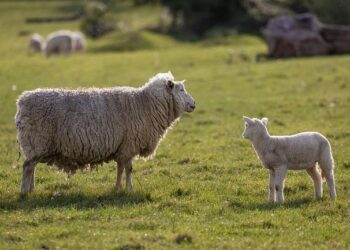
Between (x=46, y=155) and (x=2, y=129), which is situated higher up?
(x=46, y=155)

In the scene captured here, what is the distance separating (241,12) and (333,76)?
30376 mm

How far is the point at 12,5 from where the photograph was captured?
239 ft

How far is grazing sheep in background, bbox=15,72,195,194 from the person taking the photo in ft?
39.8

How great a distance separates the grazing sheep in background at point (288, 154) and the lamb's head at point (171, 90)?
1.95m

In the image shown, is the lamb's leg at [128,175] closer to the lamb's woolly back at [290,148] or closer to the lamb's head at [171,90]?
the lamb's head at [171,90]

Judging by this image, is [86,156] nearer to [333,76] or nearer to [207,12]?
[333,76]

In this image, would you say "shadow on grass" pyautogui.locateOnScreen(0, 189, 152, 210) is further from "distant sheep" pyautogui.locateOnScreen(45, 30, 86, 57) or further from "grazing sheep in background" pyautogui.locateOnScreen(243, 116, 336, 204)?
"distant sheep" pyautogui.locateOnScreen(45, 30, 86, 57)

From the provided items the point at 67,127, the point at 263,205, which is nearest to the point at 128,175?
the point at 67,127

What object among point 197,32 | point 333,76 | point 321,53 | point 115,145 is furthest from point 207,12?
point 115,145

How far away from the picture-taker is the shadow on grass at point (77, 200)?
11.2 m

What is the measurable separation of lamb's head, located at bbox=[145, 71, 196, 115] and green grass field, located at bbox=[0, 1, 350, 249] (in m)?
1.43

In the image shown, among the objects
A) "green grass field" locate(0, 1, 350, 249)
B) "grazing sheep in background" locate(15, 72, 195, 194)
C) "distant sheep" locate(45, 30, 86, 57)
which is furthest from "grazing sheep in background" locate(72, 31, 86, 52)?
"grazing sheep in background" locate(15, 72, 195, 194)

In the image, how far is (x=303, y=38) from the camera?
125 feet

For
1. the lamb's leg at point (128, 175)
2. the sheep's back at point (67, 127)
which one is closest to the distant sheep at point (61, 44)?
the sheep's back at point (67, 127)
